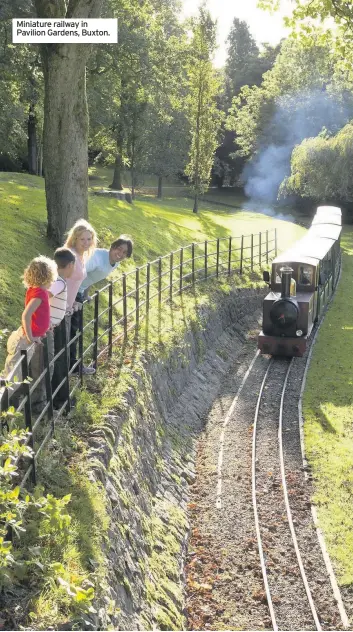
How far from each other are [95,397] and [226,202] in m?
55.8

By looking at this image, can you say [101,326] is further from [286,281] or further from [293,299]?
[293,299]

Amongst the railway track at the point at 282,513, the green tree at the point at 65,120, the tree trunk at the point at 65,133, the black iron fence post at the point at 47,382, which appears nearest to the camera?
the black iron fence post at the point at 47,382

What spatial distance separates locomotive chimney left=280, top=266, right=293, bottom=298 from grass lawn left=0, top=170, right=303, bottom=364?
463 cm

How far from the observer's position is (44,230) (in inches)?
715

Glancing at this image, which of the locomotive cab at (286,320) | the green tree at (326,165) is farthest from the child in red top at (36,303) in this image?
the green tree at (326,165)

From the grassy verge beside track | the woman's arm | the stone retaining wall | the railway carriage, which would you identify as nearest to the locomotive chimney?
the railway carriage

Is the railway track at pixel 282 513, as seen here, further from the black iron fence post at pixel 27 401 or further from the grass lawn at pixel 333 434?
the black iron fence post at pixel 27 401

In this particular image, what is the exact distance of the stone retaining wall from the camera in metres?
7.27

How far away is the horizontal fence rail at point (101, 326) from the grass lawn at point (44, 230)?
50.6 inches

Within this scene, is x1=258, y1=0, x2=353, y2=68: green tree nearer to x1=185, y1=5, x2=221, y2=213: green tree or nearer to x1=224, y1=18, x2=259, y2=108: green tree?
x1=185, y1=5, x2=221, y2=213: green tree

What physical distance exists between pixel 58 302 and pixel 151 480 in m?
4.11

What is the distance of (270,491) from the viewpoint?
38.3ft

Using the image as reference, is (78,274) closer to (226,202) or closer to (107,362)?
(107,362)

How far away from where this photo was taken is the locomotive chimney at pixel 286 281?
726 inches
